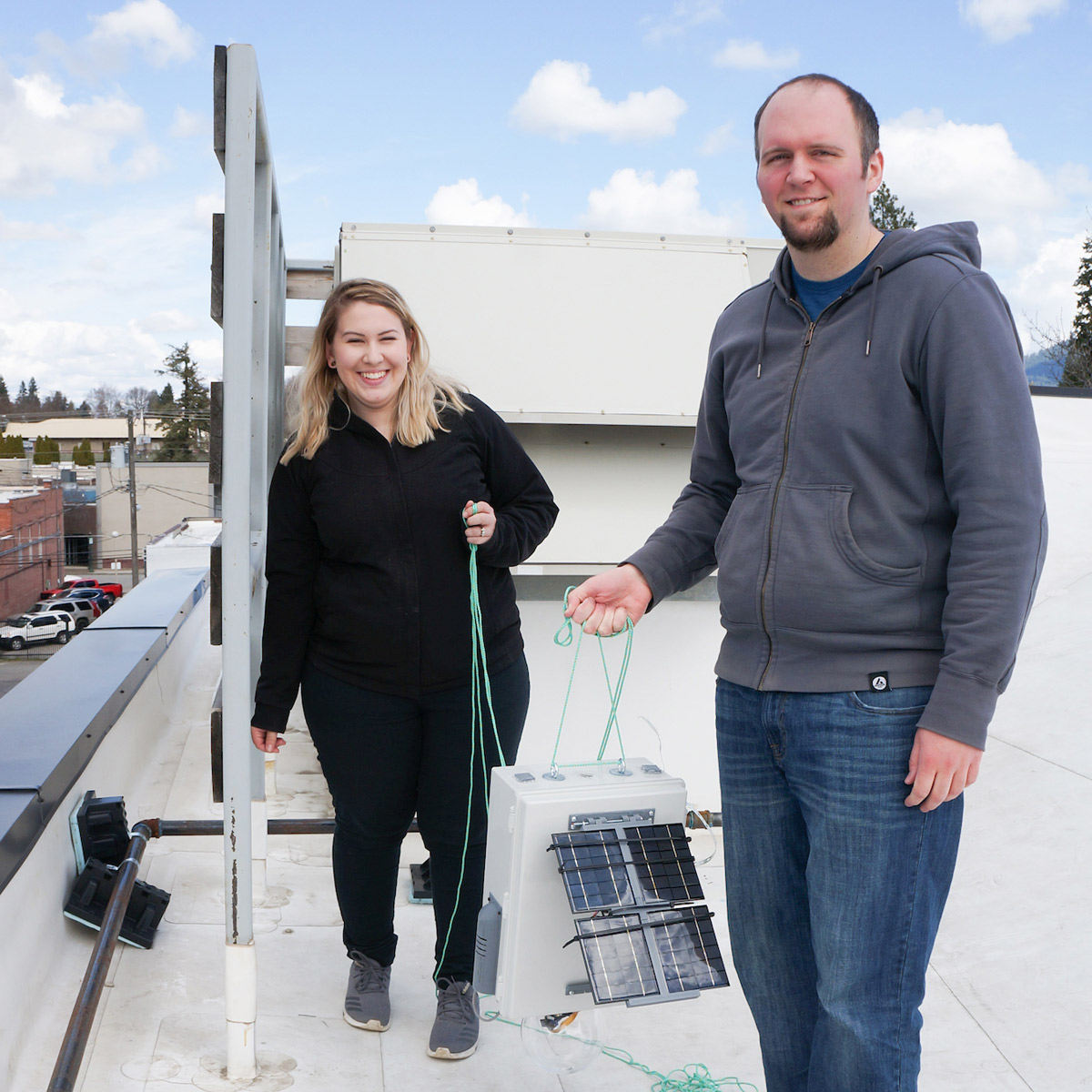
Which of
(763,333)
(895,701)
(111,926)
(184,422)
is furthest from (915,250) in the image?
(184,422)

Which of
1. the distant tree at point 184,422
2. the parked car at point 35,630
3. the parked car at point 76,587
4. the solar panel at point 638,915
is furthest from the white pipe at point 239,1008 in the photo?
the distant tree at point 184,422

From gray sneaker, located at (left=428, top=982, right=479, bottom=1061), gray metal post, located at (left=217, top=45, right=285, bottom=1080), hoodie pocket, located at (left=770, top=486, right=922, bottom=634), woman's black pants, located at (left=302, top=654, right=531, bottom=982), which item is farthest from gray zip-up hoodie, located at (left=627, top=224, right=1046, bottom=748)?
gray sneaker, located at (left=428, top=982, right=479, bottom=1061)

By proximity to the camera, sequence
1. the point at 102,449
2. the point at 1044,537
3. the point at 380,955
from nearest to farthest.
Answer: the point at 1044,537 < the point at 380,955 < the point at 102,449

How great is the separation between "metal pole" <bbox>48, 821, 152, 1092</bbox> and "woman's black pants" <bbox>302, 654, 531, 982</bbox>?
0.54 metres

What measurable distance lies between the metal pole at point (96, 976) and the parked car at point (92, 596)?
92.3ft

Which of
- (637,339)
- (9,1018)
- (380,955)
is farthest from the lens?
(637,339)

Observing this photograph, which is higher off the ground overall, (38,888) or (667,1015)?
(38,888)

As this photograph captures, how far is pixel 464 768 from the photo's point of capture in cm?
229

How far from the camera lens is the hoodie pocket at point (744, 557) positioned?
1.55 meters

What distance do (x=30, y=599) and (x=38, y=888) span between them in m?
34.8

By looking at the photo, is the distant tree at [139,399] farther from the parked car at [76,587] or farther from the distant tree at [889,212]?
the distant tree at [889,212]

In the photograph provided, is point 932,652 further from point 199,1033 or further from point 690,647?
point 690,647

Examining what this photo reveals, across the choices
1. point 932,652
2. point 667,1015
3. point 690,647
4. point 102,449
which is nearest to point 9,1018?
point 667,1015

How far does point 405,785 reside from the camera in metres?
2.31
